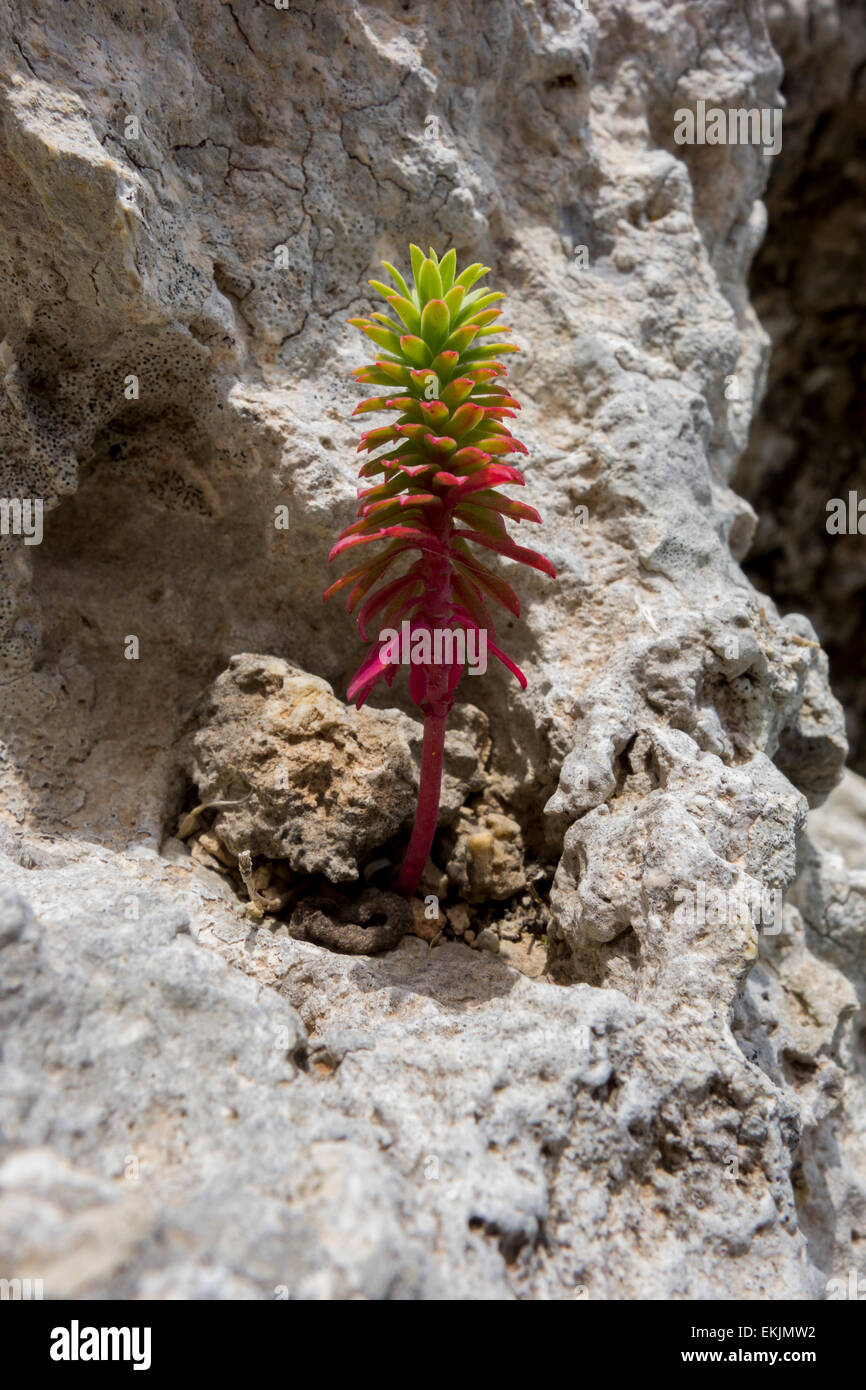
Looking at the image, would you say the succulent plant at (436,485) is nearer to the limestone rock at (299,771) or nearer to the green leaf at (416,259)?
the green leaf at (416,259)

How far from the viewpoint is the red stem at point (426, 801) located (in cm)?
248

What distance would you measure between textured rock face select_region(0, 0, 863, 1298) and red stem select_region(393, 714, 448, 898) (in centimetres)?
12

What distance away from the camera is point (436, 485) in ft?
7.25

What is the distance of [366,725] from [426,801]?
34cm

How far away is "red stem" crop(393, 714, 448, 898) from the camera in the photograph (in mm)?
2484

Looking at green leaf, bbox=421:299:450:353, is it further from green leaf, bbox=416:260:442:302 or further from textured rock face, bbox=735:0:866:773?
textured rock face, bbox=735:0:866:773

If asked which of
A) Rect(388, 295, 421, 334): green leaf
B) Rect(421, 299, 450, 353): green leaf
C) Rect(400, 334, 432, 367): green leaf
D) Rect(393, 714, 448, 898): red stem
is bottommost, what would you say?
Rect(393, 714, 448, 898): red stem

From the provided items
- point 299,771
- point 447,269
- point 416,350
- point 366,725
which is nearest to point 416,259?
point 447,269

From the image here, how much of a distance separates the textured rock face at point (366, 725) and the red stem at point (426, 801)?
0.41ft

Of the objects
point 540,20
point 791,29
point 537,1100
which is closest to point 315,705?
point 537,1100

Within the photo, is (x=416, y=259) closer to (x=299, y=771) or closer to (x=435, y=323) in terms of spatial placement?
(x=435, y=323)

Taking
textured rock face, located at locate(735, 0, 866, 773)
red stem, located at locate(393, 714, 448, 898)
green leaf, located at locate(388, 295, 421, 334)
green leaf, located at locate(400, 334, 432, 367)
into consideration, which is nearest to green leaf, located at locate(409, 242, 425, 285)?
green leaf, located at locate(388, 295, 421, 334)

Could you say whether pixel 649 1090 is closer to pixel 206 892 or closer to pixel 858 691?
pixel 206 892

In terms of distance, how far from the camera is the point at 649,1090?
1.98m
